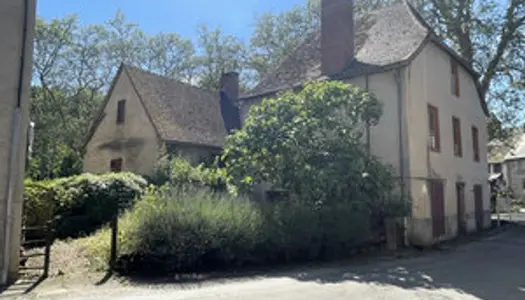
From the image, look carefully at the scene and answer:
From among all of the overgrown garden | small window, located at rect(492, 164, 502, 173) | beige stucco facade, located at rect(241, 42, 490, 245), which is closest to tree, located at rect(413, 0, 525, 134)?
beige stucco facade, located at rect(241, 42, 490, 245)

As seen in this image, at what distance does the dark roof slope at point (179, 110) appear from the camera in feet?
61.7

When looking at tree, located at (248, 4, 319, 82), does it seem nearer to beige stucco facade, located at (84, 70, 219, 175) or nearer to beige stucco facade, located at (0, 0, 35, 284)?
beige stucco facade, located at (84, 70, 219, 175)

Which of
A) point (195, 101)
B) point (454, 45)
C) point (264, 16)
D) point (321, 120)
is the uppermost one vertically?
point (264, 16)

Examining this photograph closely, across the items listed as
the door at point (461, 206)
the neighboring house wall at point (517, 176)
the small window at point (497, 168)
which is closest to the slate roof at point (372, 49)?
the door at point (461, 206)

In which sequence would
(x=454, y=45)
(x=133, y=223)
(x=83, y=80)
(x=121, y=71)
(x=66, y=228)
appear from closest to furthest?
(x=133, y=223), (x=66, y=228), (x=121, y=71), (x=454, y=45), (x=83, y=80)

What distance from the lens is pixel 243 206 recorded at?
993 centimetres

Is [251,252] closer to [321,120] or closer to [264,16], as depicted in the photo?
[321,120]

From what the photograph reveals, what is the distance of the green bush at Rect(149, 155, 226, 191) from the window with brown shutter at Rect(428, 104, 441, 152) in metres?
7.85

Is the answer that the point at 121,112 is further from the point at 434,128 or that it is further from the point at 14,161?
the point at 434,128

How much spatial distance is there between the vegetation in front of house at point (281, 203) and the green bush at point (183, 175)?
10.4 ft

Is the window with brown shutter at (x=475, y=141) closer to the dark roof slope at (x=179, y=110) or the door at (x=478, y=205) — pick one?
the door at (x=478, y=205)

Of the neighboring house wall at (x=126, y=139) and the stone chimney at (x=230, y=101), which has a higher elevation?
Answer: the stone chimney at (x=230, y=101)

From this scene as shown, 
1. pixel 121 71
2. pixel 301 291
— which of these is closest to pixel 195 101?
pixel 121 71

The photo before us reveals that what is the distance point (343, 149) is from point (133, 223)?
6.15 meters
